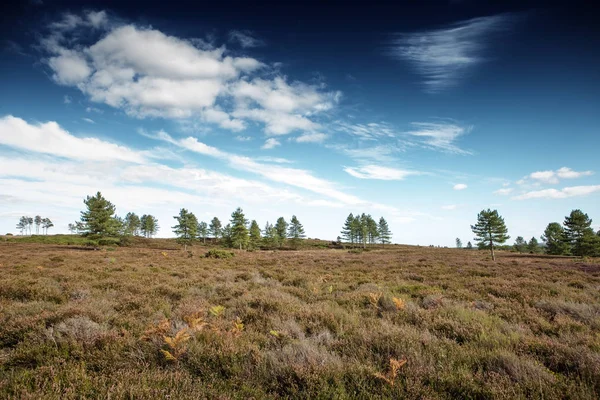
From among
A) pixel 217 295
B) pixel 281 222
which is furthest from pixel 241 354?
pixel 281 222

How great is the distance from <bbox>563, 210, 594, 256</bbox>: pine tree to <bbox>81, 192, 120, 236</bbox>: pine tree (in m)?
78.9

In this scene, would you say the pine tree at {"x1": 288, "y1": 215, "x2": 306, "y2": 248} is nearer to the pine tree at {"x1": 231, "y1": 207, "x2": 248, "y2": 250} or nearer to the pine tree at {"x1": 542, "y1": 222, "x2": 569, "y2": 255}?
Answer: the pine tree at {"x1": 231, "y1": 207, "x2": 248, "y2": 250}

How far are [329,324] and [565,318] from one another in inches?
240

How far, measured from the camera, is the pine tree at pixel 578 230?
45.8 m

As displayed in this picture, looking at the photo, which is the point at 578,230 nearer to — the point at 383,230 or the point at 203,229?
the point at 383,230

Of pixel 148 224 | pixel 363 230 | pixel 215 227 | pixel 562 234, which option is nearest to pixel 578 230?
pixel 562 234

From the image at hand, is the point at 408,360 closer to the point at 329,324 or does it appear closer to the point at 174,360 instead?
the point at 329,324

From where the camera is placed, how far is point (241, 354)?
4.64 meters

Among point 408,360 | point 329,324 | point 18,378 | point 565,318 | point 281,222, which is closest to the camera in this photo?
point 18,378

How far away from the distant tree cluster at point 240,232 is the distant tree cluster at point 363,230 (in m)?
13.8

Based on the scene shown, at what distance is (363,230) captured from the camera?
249 feet

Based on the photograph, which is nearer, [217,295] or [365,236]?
[217,295]

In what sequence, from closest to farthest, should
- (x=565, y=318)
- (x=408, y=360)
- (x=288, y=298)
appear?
(x=408, y=360)
(x=565, y=318)
(x=288, y=298)

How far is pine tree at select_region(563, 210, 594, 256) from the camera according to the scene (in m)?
45.8
